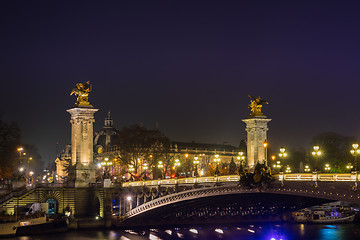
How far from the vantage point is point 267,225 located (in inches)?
3152

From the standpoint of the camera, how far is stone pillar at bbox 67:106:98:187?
284 feet

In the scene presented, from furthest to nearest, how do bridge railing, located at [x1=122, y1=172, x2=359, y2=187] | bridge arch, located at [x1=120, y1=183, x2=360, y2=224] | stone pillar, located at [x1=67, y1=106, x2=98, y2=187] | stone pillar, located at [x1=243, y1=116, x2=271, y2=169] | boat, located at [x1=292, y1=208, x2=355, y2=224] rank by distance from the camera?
boat, located at [x1=292, y1=208, x2=355, y2=224], stone pillar, located at [x1=67, y1=106, x2=98, y2=187], stone pillar, located at [x1=243, y1=116, x2=271, y2=169], bridge arch, located at [x1=120, y1=183, x2=360, y2=224], bridge railing, located at [x1=122, y1=172, x2=359, y2=187]

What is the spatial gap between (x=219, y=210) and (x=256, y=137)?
45.8 feet

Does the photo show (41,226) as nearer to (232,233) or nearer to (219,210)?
(219,210)

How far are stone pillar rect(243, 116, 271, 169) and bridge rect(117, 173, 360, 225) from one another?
13.7 ft

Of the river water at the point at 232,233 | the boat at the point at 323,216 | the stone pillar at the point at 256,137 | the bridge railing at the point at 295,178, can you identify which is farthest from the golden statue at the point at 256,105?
the boat at the point at 323,216

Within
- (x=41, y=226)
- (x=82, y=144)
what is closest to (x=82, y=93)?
(x=82, y=144)

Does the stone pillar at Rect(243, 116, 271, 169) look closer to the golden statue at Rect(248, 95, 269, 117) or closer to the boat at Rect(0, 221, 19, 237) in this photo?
the golden statue at Rect(248, 95, 269, 117)

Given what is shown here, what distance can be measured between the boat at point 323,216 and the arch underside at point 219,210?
4.88m

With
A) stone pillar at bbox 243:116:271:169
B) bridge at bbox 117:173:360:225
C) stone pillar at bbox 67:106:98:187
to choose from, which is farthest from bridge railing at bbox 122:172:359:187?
stone pillar at bbox 67:106:98:187

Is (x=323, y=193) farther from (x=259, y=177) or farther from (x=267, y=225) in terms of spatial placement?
(x=267, y=225)

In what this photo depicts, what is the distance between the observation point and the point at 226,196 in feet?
215

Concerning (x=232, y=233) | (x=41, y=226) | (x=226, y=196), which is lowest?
(x=232, y=233)

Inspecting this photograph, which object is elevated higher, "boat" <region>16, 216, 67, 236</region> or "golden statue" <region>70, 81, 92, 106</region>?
"golden statue" <region>70, 81, 92, 106</region>
